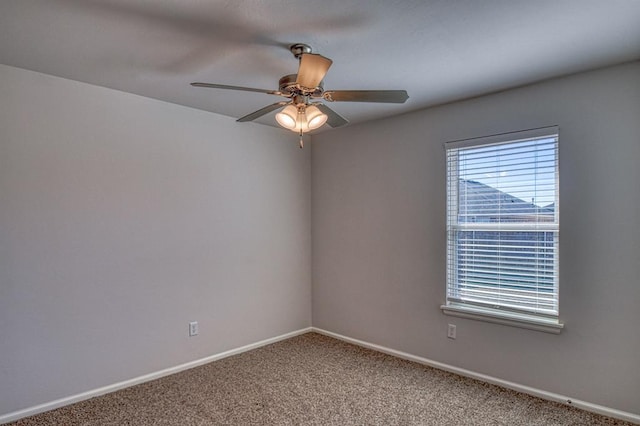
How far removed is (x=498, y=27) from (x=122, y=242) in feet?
9.58

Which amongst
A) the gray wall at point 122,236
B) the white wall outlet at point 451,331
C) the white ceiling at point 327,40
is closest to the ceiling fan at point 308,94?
the white ceiling at point 327,40

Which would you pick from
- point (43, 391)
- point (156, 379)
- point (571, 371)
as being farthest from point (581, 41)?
point (43, 391)

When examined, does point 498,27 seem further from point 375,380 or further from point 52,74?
point 52,74

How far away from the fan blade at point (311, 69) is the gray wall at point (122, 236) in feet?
5.85

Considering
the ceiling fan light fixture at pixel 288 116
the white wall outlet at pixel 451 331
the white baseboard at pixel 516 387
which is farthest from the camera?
the white wall outlet at pixel 451 331

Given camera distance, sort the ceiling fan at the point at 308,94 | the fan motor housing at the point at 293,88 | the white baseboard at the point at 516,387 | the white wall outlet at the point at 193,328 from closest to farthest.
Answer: the ceiling fan at the point at 308,94 < the fan motor housing at the point at 293,88 < the white baseboard at the point at 516,387 < the white wall outlet at the point at 193,328

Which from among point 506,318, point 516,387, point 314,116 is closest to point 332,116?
point 314,116

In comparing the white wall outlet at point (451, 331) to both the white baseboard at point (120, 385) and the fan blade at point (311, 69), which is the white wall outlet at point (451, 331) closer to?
the white baseboard at point (120, 385)

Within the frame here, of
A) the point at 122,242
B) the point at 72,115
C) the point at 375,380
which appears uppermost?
the point at 72,115

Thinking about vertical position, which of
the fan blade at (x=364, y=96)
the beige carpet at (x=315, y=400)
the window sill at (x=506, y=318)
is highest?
the fan blade at (x=364, y=96)

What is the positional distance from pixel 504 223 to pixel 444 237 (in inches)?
20.3

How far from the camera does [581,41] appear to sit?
2141mm

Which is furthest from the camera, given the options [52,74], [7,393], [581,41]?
[52,74]

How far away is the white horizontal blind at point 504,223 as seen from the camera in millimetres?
2748
